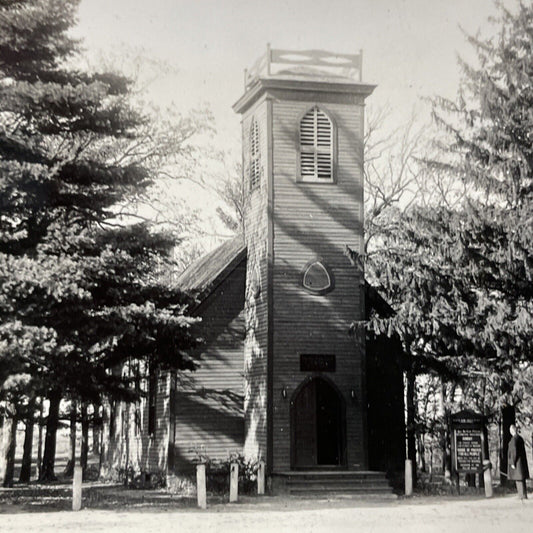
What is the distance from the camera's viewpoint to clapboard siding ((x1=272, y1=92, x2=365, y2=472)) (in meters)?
22.6

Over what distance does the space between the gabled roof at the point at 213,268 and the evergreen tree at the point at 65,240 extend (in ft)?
6.97

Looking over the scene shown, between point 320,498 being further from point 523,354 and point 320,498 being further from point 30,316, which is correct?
point 30,316

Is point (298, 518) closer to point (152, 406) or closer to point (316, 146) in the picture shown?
point (316, 146)

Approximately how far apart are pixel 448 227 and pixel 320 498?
7.47 m

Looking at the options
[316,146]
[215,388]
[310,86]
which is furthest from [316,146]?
[215,388]

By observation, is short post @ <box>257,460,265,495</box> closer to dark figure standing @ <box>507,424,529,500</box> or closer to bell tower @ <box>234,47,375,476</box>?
bell tower @ <box>234,47,375,476</box>

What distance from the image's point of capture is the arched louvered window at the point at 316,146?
2384 cm

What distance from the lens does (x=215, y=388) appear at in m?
24.0

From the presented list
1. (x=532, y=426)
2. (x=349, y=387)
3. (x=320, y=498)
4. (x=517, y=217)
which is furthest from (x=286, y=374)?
(x=532, y=426)

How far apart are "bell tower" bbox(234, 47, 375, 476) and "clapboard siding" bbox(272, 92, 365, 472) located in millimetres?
28

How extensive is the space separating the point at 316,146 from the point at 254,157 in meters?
2.01

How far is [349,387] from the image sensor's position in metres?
22.8

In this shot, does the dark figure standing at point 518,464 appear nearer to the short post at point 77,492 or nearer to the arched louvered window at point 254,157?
the short post at point 77,492

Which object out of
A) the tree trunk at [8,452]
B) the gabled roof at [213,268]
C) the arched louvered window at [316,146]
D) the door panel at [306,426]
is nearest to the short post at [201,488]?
the gabled roof at [213,268]
